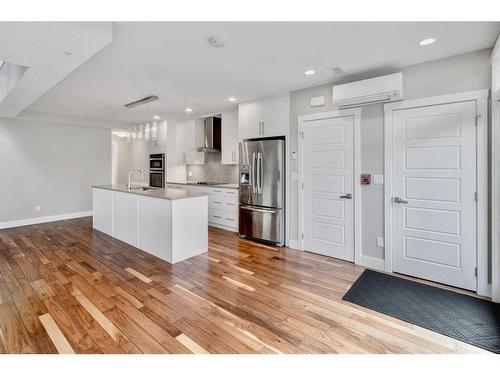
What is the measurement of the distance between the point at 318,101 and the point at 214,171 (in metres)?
3.35

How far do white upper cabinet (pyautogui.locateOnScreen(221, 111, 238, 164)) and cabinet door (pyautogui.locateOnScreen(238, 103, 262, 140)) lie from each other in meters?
0.54

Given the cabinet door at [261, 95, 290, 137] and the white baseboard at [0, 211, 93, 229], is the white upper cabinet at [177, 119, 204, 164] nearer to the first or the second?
the cabinet door at [261, 95, 290, 137]

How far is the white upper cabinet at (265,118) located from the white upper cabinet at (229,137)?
0.54 meters

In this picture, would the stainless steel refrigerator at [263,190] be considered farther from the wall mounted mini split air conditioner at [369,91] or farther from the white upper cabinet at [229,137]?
the wall mounted mini split air conditioner at [369,91]

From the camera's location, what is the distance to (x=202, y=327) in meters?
2.08

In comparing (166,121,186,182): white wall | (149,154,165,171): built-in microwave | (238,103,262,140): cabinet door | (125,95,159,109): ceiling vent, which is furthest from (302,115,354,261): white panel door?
(149,154,165,171): built-in microwave

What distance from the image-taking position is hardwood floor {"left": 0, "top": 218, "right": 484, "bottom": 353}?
1.88 meters

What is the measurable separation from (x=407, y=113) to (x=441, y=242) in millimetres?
1543

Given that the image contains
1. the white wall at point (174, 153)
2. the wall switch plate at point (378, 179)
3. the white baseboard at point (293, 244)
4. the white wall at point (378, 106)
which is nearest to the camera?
the white wall at point (378, 106)

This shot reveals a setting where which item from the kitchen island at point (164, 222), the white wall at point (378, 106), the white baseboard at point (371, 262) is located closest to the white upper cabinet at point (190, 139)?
the kitchen island at point (164, 222)

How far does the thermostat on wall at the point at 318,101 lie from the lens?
3684mm
